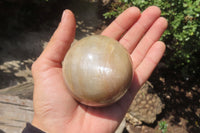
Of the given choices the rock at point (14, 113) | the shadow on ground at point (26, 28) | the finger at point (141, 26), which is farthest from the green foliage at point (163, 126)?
the shadow on ground at point (26, 28)

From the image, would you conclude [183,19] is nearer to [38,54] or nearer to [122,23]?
[122,23]

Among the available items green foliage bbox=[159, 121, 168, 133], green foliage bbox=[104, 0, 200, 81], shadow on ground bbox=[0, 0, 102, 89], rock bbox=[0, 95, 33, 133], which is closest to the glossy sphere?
rock bbox=[0, 95, 33, 133]

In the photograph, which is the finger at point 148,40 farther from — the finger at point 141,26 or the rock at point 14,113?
the rock at point 14,113

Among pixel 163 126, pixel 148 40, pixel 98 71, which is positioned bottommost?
pixel 163 126

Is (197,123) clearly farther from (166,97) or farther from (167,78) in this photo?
(167,78)

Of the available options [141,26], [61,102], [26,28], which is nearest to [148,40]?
[141,26]

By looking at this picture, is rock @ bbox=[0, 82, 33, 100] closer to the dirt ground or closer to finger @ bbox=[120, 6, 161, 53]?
the dirt ground

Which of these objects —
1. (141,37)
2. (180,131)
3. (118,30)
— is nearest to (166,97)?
(180,131)
